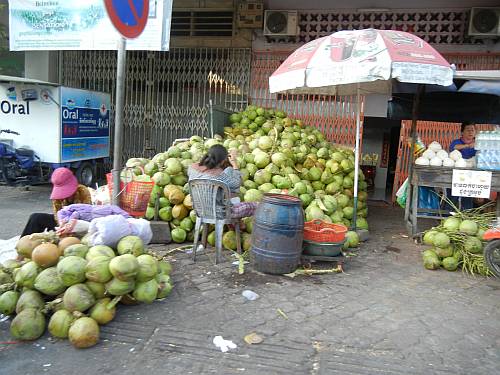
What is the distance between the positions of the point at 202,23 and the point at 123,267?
867 centimetres

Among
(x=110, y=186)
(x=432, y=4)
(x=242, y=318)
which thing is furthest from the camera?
(x=432, y=4)

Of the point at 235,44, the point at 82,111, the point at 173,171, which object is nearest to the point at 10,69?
the point at 82,111

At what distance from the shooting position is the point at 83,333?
302 centimetres

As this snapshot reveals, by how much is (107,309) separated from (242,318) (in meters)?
1.10

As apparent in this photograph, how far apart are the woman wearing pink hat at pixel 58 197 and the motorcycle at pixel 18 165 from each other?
487 cm

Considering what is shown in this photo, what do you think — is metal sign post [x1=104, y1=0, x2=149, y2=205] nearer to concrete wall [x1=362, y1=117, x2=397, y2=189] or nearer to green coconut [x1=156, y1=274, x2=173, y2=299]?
green coconut [x1=156, y1=274, x2=173, y2=299]

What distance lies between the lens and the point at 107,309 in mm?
3303

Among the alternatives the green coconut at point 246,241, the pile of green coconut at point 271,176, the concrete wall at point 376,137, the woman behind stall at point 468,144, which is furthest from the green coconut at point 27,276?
the concrete wall at point 376,137

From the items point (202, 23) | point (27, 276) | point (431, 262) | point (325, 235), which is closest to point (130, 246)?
point (27, 276)

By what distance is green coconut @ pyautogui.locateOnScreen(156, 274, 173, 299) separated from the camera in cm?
380

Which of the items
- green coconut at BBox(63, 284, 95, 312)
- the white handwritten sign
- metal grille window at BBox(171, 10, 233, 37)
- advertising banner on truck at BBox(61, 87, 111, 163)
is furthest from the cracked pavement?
metal grille window at BBox(171, 10, 233, 37)

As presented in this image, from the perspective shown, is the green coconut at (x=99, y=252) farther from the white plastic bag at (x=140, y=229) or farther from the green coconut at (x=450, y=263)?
the green coconut at (x=450, y=263)

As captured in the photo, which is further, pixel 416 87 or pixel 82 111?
pixel 82 111

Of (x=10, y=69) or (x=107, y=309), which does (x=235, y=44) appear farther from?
(x=107, y=309)
